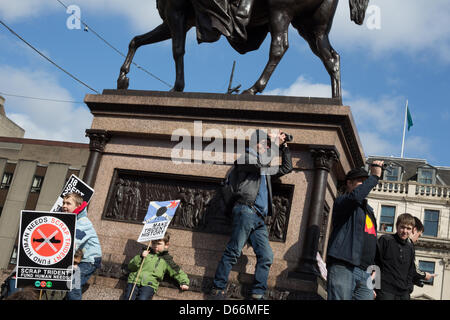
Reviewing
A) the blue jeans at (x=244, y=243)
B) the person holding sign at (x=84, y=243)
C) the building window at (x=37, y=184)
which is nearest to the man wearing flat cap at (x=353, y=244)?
the blue jeans at (x=244, y=243)

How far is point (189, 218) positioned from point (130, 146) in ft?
5.44

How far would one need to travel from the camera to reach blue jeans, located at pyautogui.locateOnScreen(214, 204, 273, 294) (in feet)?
23.0

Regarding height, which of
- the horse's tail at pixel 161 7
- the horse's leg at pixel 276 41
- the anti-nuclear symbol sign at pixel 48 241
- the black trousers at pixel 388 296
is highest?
the horse's tail at pixel 161 7

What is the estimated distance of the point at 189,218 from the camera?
8.54 metres

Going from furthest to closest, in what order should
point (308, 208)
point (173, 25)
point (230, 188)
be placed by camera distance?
point (173, 25) → point (308, 208) → point (230, 188)

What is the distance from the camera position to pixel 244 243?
716cm

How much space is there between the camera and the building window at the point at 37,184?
46472 millimetres

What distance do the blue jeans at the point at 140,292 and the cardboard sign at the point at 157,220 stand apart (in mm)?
597

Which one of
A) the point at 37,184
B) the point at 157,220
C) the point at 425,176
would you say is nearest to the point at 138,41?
the point at 157,220

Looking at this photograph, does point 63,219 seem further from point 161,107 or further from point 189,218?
point 161,107

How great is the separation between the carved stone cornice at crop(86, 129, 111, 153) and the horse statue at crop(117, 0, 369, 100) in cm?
145

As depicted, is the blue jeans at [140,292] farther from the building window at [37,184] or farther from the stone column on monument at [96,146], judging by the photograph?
the building window at [37,184]

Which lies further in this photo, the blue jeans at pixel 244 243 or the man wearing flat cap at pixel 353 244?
the blue jeans at pixel 244 243
